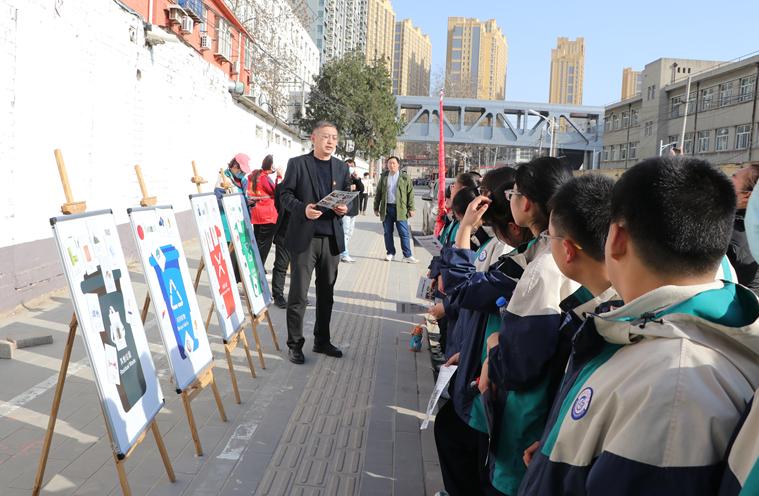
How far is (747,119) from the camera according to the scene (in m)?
47.3

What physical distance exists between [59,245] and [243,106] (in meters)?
19.8

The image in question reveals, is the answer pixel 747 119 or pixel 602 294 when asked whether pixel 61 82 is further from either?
pixel 747 119

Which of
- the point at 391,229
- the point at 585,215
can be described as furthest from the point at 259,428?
→ the point at 391,229

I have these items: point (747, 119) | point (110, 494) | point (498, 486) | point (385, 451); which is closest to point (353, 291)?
point (385, 451)

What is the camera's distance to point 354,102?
136ft

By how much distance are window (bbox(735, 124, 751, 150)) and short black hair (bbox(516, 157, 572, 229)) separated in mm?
52032

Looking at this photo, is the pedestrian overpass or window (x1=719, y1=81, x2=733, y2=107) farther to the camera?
the pedestrian overpass

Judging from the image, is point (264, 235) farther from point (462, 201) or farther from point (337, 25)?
point (337, 25)

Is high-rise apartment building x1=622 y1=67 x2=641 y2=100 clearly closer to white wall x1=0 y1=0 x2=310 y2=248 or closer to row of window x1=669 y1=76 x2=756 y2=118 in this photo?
row of window x1=669 y1=76 x2=756 y2=118

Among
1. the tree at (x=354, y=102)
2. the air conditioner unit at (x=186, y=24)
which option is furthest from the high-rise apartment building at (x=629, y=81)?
the air conditioner unit at (x=186, y=24)

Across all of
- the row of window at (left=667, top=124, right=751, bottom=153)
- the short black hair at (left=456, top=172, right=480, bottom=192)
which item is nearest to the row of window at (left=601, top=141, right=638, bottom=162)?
the row of window at (left=667, top=124, right=751, bottom=153)

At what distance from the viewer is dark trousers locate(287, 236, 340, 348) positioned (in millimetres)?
5820

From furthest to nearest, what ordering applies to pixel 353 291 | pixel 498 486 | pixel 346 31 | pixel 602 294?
pixel 346 31, pixel 353 291, pixel 498 486, pixel 602 294

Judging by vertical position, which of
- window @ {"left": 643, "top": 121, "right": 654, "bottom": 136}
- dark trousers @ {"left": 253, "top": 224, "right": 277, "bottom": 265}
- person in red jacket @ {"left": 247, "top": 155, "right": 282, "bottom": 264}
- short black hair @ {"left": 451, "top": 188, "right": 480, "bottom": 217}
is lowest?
dark trousers @ {"left": 253, "top": 224, "right": 277, "bottom": 265}
